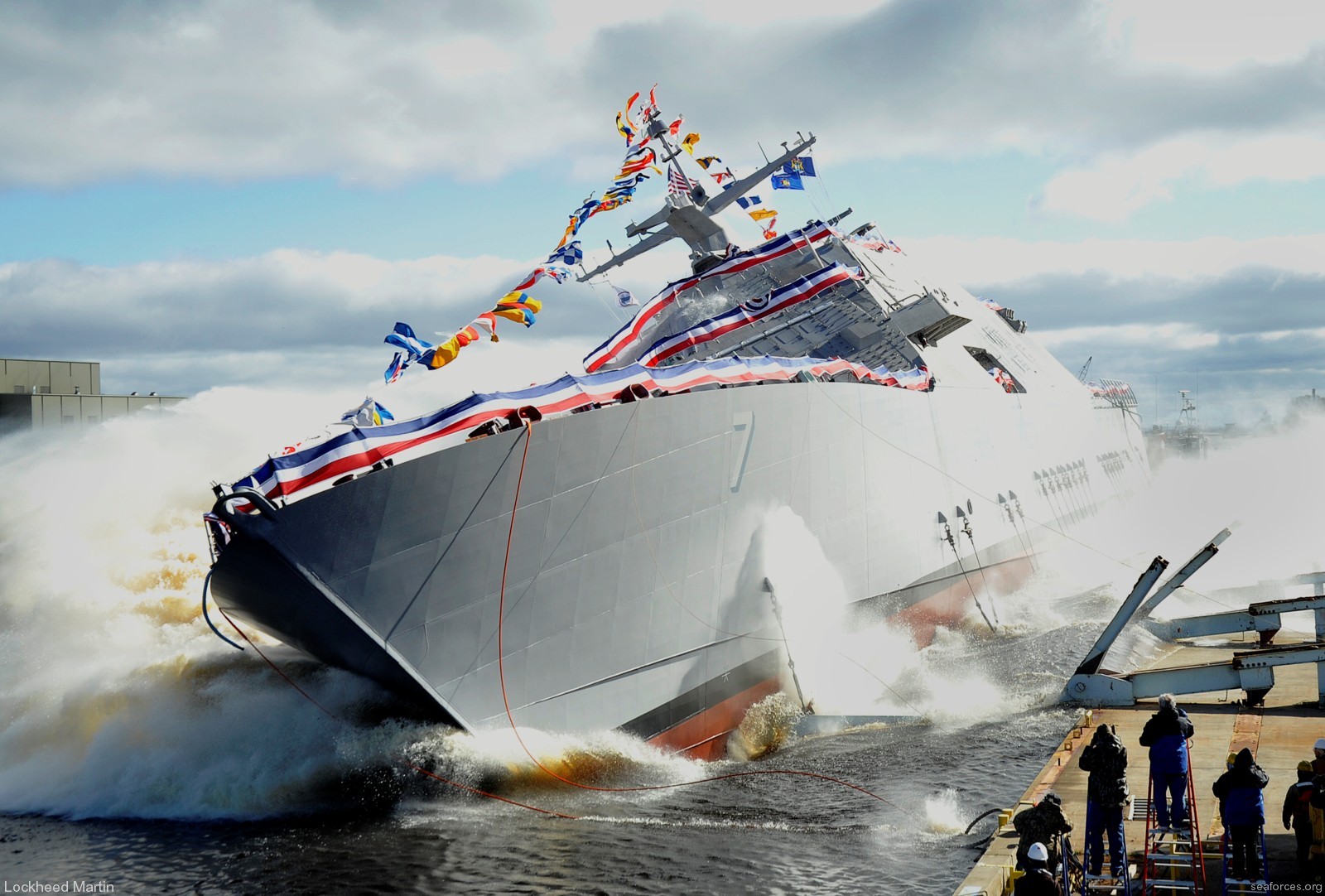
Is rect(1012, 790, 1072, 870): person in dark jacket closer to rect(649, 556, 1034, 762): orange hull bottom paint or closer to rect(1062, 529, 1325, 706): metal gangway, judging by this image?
rect(649, 556, 1034, 762): orange hull bottom paint

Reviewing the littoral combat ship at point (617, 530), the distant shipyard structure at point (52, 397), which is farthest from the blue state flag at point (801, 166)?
the distant shipyard structure at point (52, 397)

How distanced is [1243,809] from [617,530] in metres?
6.37

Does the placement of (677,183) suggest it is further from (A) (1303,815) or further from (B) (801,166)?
(A) (1303,815)

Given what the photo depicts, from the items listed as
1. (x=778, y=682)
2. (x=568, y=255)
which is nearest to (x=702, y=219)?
(x=568, y=255)

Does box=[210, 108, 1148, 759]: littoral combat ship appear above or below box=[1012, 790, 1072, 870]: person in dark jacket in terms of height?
above

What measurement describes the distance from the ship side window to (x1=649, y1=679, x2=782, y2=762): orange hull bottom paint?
14.4m

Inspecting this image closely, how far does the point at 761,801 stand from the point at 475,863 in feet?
10.7

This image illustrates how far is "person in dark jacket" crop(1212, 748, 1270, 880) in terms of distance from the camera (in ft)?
22.5

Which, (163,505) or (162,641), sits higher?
(163,505)

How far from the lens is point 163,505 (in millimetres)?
16422

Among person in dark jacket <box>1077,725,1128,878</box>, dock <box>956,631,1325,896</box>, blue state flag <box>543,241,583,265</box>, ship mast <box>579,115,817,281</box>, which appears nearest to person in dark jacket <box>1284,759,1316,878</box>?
dock <box>956,631,1325,896</box>

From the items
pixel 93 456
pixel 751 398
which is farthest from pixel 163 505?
pixel 751 398

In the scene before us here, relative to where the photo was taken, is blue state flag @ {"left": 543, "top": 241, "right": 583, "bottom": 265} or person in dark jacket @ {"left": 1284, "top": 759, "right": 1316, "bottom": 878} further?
blue state flag @ {"left": 543, "top": 241, "right": 583, "bottom": 265}

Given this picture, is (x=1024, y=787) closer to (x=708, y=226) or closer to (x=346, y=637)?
(x=346, y=637)
